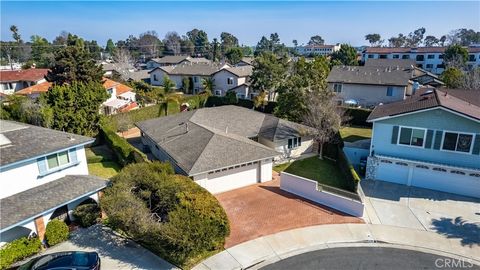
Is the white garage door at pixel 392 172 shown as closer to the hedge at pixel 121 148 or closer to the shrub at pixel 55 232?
the hedge at pixel 121 148

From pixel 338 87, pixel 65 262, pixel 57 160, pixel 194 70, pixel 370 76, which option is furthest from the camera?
pixel 194 70

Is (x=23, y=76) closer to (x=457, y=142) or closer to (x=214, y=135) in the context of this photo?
(x=214, y=135)

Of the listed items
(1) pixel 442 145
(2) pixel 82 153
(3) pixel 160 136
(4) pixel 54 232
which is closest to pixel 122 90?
(3) pixel 160 136

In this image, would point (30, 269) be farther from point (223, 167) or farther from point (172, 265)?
point (223, 167)

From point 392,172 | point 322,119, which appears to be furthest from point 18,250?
point 392,172

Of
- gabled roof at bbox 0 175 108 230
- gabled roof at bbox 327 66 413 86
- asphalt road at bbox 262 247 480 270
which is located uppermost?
gabled roof at bbox 327 66 413 86

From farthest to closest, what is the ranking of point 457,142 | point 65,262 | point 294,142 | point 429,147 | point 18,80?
point 18,80 → point 294,142 → point 429,147 → point 457,142 → point 65,262

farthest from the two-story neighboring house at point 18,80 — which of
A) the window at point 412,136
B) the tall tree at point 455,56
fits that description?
the tall tree at point 455,56

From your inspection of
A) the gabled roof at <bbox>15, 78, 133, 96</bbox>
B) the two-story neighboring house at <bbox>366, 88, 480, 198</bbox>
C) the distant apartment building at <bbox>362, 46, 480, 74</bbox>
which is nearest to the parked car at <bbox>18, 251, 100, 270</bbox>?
the two-story neighboring house at <bbox>366, 88, 480, 198</bbox>

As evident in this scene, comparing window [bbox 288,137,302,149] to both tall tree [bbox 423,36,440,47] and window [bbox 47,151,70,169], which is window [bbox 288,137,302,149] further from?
tall tree [bbox 423,36,440,47]
